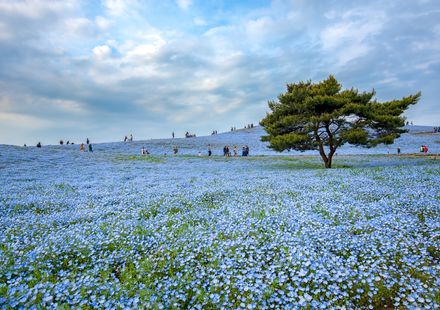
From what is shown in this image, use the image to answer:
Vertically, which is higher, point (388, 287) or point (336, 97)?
point (336, 97)

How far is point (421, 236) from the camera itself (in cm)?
735

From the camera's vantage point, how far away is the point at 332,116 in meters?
25.5

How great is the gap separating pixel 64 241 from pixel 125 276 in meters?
2.96

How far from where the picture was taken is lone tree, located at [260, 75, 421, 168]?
83.7 feet

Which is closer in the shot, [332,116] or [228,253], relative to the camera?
[228,253]

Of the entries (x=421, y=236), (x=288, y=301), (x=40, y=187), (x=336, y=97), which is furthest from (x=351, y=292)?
(x=336, y=97)

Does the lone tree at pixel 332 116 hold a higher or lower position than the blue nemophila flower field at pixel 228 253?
higher

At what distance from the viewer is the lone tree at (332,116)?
2552 cm

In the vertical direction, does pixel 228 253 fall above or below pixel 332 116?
below

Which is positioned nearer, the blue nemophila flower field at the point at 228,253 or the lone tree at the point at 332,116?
the blue nemophila flower field at the point at 228,253

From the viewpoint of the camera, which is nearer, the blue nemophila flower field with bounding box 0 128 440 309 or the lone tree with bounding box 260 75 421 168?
the blue nemophila flower field with bounding box 0 128 440 309

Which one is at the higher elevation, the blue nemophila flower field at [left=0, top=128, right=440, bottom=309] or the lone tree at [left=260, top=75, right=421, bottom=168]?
the lone tree at [left=260, top=75, right=421, bottom=168]

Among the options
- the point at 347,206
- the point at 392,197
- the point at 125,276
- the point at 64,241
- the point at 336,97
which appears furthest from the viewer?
the point at 336,97

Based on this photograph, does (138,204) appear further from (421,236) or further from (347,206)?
(421,236)
